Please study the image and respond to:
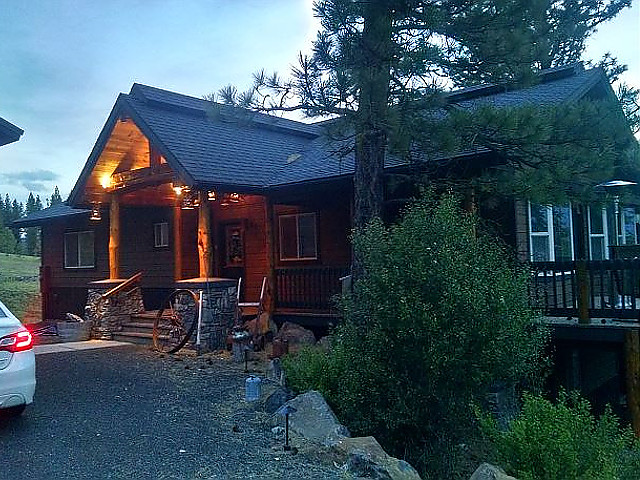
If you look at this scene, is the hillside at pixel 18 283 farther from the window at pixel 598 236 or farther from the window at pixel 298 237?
the window at pixel 598 236

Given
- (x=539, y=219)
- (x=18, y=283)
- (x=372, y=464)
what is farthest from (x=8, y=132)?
(x=18, y=283)

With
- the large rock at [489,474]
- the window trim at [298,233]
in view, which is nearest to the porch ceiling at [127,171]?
the window trim at [298,233]

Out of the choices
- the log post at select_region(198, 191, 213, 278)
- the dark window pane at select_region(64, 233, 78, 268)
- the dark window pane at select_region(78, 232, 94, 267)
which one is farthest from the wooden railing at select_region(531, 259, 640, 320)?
the dark window pane at select_region(64, 233, 78, 268)

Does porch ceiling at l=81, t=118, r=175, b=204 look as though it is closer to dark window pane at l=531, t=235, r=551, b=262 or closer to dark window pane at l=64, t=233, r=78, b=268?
dark window pane at l=64, t=233, r=78, b=268

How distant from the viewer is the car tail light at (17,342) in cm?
559

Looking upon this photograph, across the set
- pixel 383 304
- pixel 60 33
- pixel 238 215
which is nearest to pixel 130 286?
pixel 238 215

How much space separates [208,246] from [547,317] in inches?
248

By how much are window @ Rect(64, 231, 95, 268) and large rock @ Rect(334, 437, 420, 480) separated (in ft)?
48.7

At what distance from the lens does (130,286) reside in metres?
13.7

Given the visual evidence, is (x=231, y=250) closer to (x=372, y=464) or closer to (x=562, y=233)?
(x=562, y=233)

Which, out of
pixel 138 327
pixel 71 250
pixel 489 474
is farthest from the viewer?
pixel 71 250

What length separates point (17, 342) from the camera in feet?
18.6

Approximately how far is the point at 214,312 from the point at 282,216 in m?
3.70

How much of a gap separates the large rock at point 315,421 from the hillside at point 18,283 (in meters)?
17.5
